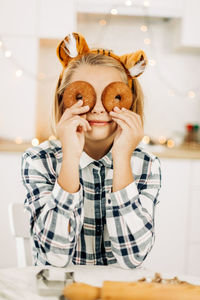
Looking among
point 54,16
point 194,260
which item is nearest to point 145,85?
point 54,16

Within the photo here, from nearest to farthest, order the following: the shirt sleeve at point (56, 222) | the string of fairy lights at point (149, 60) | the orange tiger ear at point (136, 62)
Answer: the shirt sleeve at point (56, 222), the orange tiger ear at point (136, 62), the string of fairy lights at point (149, 60)

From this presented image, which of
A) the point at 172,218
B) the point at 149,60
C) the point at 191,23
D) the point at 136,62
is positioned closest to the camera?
the point at 136,62

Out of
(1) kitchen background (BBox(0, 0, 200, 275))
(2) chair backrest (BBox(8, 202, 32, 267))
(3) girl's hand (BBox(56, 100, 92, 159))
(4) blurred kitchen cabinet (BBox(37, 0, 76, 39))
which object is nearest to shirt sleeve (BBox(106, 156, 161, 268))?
(3) girl's hand (BBox(56, 100, 92, 159))

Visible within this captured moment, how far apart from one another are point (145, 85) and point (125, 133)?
64.6 inches

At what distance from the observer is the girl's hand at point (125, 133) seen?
2.94ft

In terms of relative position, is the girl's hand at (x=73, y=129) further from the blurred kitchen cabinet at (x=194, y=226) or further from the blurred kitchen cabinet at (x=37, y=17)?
the blurred kitchen cabinet at (x=37, y=17)

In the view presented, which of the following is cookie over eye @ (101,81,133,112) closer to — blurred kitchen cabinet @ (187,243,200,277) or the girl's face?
the girl's face

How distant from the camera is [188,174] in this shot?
6.62 feet

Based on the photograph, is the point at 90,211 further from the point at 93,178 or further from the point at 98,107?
the point at 98,107

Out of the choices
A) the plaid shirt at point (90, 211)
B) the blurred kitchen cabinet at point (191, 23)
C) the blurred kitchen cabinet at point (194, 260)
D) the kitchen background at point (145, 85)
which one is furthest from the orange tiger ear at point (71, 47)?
the blurred kitchen cabinet at point (194, 260)

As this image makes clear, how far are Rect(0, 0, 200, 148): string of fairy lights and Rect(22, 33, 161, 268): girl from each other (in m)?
1.18

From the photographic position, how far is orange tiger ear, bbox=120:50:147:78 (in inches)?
36.4

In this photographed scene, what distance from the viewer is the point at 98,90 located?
2.94 feet

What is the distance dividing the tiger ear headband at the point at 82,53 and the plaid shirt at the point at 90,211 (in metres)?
0.26
